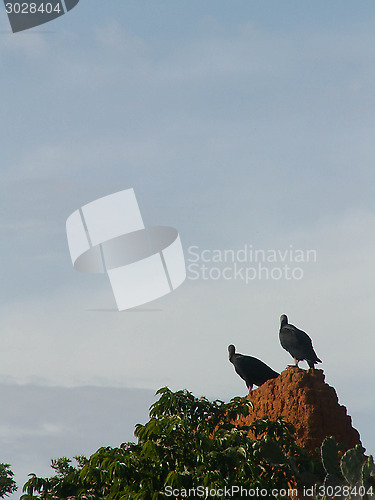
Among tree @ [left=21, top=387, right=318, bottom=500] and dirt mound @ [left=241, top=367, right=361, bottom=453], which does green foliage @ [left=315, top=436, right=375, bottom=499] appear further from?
dirt mound @ [left=241, top=367, right=361, bottom=453]

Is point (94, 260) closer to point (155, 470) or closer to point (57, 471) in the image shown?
point (57, 471)

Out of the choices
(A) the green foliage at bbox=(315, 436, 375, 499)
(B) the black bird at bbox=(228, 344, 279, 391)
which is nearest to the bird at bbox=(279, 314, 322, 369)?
(B) the black bird at bbox=(228, 344, 279, 391)

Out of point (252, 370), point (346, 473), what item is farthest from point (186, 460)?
point (252, 370)

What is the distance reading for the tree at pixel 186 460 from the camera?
1463cm

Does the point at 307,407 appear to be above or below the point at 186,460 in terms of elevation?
above

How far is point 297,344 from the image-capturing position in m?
19.1

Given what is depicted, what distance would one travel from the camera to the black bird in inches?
784

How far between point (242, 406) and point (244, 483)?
2633 millimetres

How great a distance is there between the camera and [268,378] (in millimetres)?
19922

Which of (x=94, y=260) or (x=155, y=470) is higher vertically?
(x=94, y=260)

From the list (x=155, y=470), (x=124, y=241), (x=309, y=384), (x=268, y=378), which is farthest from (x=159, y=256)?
(x=155, y=470)

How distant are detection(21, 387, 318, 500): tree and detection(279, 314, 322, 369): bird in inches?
99.9

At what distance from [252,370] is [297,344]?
5.48ft

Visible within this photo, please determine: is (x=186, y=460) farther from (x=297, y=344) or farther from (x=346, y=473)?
(x=297, y=344)
